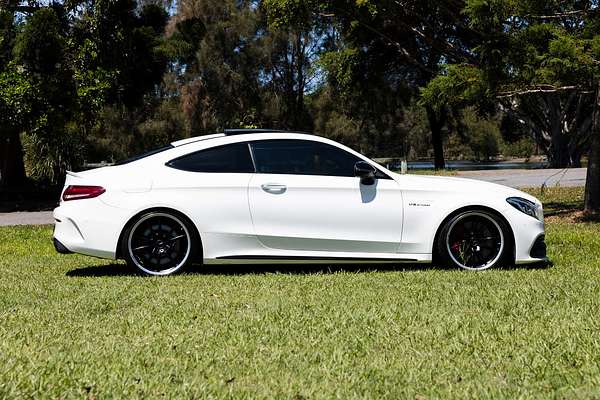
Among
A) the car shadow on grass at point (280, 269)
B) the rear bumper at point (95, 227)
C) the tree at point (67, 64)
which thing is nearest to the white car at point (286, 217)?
the rear bumper at point (95, 227)

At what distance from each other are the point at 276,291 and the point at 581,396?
310 cm

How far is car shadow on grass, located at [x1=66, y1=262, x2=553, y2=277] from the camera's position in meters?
7.27

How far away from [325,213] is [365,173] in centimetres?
59

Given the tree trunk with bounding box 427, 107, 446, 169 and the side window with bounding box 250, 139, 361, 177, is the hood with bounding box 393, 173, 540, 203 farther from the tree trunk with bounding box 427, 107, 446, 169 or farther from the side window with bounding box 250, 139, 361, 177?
the tree trunk with bounding box 427, 107, 446, 169

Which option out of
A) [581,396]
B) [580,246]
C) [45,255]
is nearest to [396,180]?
[580,246]

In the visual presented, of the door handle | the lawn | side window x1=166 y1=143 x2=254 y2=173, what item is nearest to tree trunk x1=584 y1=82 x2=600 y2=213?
the lawn

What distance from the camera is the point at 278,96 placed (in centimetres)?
4272

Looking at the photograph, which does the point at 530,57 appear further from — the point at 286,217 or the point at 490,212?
the point at 286,217

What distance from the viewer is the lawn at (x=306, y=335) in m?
3.36

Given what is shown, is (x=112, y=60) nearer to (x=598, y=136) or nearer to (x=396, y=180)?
(x=598, y=136)

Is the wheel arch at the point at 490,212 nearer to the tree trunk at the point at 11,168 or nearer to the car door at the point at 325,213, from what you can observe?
the car door at the point at 325,213

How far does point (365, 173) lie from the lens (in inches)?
278

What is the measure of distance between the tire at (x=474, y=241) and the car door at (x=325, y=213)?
0.52m

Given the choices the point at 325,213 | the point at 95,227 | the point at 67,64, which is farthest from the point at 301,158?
the point at 67,64
